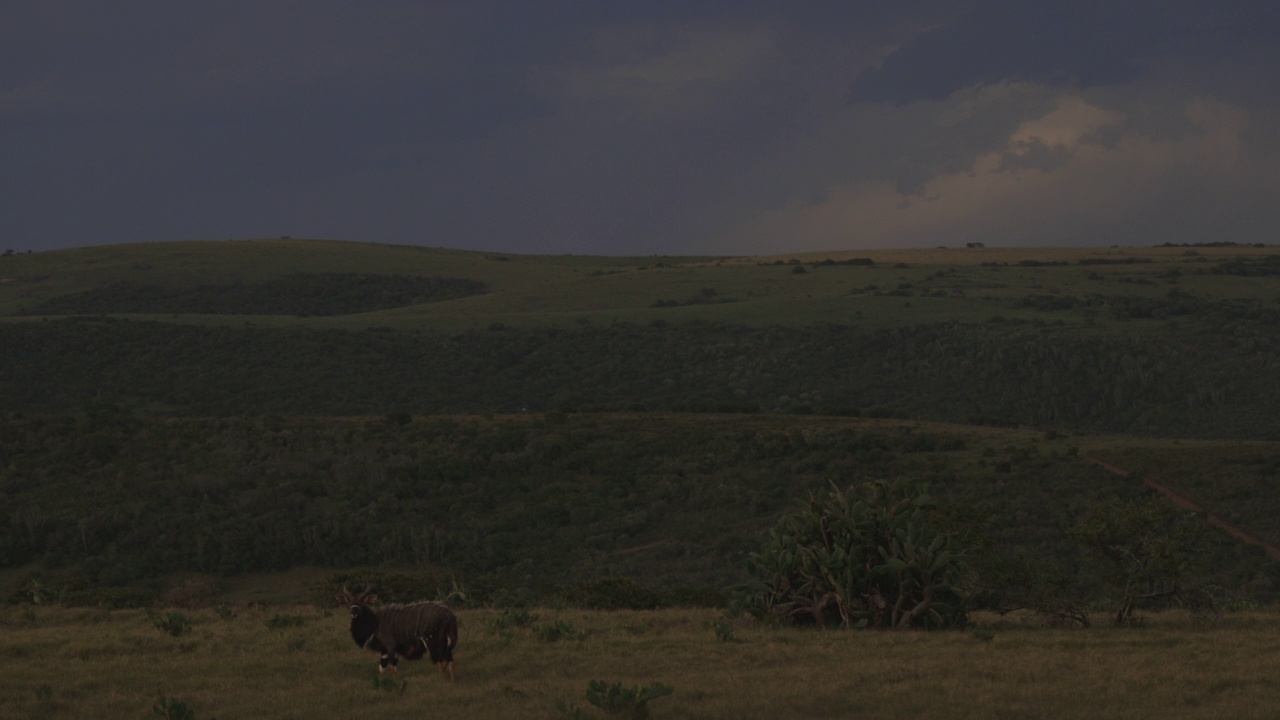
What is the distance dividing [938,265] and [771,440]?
221 ft

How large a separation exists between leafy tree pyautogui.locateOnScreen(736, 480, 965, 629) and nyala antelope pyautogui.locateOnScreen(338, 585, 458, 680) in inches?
205

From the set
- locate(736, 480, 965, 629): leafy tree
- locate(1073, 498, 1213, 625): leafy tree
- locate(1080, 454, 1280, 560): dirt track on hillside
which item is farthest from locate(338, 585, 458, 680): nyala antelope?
locate(1080, 454, 1280, 560): dirt track on hillside

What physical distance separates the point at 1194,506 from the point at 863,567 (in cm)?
1915

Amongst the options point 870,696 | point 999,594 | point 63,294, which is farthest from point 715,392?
point 63,294

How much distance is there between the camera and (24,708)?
10.7m

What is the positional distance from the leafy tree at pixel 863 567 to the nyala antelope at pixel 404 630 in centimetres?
522

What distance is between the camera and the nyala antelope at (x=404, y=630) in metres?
11.6

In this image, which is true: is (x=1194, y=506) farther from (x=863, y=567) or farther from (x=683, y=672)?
(x=683, y=672)

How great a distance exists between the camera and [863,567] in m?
15.1

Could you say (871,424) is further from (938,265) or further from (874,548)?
(938,265)

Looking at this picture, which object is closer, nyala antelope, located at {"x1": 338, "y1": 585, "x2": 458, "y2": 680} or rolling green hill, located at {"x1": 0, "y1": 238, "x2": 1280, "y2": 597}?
nyala antelope, located at {"x1": 338, "y1": 585, "x2": 458, "y2": 680}

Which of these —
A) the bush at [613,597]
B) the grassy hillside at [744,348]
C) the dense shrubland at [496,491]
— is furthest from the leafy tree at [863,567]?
the grassy hillside at [744,348]

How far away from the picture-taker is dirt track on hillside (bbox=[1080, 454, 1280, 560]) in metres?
27.9

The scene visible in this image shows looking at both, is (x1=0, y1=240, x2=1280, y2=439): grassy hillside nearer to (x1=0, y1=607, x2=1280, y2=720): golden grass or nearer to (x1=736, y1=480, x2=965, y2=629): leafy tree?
(x1=736, y1=480, x2=965, y2=629): leafy tree
